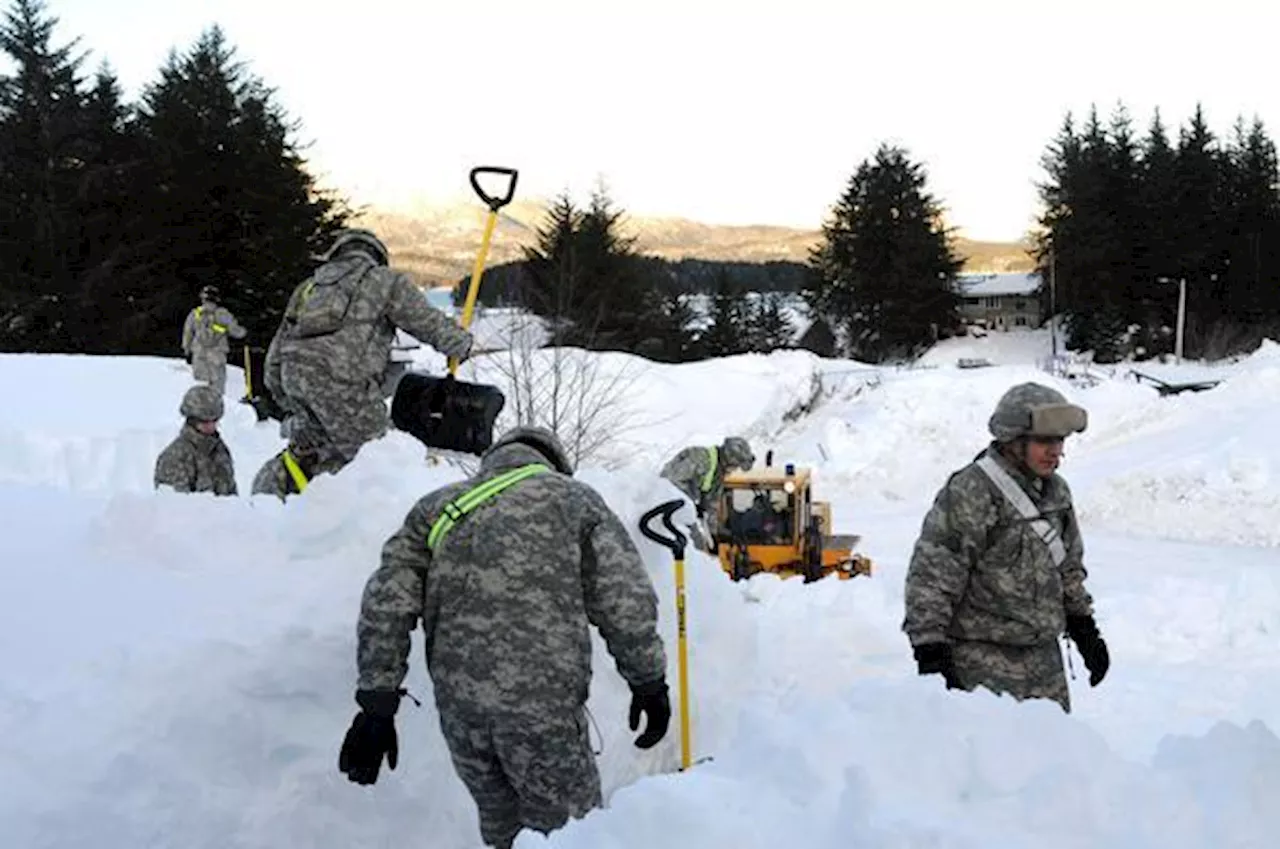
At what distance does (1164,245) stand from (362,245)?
4653 cm

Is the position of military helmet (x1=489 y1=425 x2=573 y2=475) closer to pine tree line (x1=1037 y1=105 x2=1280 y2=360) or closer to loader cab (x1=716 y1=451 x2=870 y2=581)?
loader cab (x1=716 y1=451 x2=870 y2=581)

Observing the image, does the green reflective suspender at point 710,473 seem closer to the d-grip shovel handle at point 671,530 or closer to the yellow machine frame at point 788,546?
the yellow machine frame at point 788,546

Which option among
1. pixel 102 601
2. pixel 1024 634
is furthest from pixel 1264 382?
pixel 102 601

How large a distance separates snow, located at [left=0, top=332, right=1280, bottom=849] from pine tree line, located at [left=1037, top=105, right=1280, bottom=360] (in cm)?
3662

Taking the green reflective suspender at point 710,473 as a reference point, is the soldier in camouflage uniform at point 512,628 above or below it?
above

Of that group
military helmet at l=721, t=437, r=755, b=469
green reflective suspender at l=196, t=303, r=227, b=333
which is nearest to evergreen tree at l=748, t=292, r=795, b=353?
green reflective suspender at l=196, t=303, r=227, b=333

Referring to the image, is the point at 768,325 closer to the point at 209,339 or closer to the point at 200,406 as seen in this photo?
the point at 209,339

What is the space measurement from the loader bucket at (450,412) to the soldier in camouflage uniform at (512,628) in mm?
1515

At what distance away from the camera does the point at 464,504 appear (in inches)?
139

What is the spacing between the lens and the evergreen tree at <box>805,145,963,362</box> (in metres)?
45.6

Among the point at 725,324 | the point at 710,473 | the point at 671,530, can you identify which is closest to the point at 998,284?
the point at 725,324

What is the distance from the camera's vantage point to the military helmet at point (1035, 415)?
4.30 meters

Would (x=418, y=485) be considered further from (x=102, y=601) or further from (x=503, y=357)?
(x=503, y=357)

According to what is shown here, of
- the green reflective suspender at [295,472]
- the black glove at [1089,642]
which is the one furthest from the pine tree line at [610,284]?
the black glove at [1089,642]
